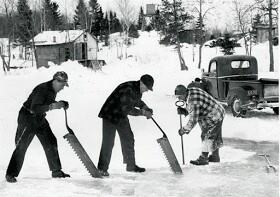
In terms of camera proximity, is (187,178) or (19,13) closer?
(187,178)

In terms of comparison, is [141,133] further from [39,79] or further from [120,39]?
[120,39]

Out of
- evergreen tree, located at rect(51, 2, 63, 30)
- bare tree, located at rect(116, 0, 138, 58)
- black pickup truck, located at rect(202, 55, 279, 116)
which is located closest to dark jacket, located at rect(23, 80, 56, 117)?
black pickup truck, located at rect(202, 55, 279, 116)

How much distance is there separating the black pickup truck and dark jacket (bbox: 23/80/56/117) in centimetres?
649

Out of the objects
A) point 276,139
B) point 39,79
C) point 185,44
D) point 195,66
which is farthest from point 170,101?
point 185,44

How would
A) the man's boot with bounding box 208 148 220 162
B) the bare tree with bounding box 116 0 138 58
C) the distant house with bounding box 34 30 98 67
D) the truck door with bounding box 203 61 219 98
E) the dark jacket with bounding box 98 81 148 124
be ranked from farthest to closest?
the distant house with bounding box 34 30 98 67 → the bare tree with bounding box 116 0 138 58 → the truck door with bounding box 203 61 219 98 → the man's boot with bounding box 208 148 220 162 → the dark jacket with bounding box 98 81 148 124

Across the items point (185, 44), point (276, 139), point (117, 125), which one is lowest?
point (276, 139)

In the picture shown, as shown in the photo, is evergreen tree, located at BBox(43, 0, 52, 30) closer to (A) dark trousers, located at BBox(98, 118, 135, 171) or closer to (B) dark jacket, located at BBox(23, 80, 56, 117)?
(A) dark trousers, located at BBox(98, 118, 135, 171)

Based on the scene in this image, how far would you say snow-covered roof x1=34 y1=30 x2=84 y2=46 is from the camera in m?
51.4

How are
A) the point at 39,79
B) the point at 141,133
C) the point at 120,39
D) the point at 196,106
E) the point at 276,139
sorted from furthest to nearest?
1. the point at 120,39
2. the point at 39,79
3. the point at 141,133
4. the point at 276,139
5. the point at 196,106

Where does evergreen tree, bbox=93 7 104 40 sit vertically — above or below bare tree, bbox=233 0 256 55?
above

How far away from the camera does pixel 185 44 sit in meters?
57.7

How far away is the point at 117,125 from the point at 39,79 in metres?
13.6

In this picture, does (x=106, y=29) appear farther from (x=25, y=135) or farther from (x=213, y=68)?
(x=25, y=135)

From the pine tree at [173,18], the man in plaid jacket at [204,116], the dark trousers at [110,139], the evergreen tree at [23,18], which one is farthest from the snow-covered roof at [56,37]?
the dark trousers at [110,139]
